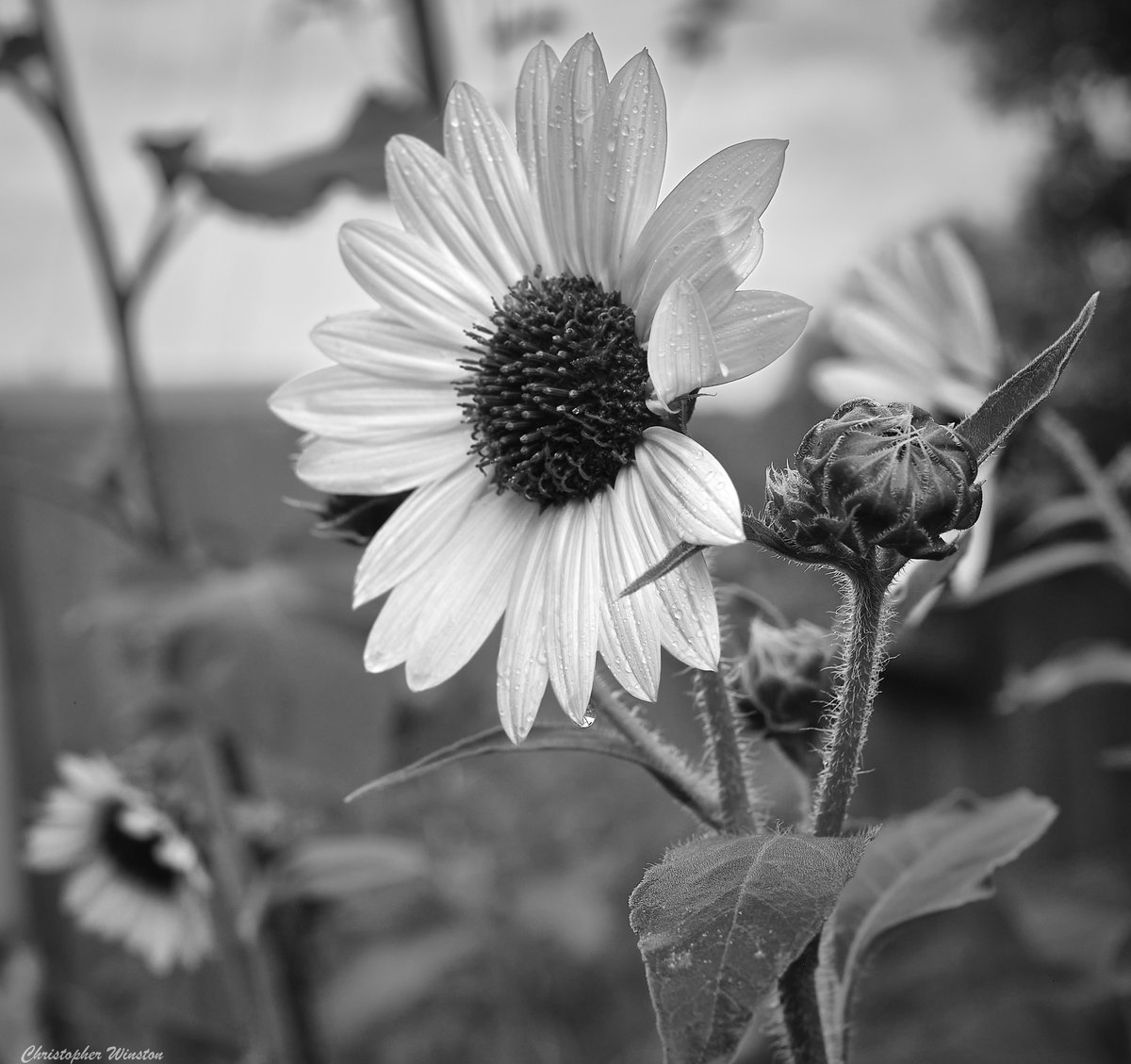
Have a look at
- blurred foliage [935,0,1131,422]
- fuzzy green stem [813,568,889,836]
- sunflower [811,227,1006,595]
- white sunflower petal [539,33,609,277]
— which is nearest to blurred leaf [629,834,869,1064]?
fuzzy green stem [813,568,889,836]

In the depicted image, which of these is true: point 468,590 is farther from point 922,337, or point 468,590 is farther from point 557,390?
point 922,337

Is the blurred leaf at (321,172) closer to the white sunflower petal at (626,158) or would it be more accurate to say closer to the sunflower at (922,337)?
the sunflower at (922,337)

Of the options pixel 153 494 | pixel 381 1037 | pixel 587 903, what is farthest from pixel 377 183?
pixel 381 1037

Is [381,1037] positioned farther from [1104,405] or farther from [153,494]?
[1104,405]

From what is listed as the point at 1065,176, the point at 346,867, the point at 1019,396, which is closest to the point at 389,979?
the point at 346,867

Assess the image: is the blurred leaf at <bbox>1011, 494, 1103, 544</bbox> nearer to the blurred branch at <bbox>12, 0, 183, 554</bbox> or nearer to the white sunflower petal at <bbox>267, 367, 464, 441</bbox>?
the white sunflower petal at <bbox>267, 367, 464, 441</bbox>

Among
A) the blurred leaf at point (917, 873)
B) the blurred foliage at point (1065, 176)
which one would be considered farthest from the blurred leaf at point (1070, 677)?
the blurred foliage at point (1065, 176)
